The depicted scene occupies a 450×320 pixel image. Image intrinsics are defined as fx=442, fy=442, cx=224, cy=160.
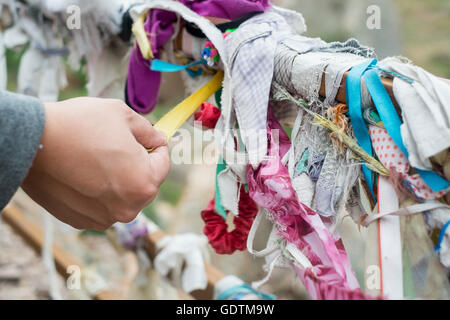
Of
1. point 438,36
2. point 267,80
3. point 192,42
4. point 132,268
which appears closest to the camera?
point 267,80

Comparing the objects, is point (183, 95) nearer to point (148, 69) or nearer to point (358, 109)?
point (148, 69)

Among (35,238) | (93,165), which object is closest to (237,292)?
(93,165)

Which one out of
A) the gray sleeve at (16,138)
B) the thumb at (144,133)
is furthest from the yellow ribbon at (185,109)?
the gray sleeve at (16,138)

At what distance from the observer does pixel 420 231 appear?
392 mm

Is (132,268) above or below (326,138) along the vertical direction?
below

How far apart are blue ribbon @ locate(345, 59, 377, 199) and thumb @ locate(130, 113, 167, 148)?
0.63 ft

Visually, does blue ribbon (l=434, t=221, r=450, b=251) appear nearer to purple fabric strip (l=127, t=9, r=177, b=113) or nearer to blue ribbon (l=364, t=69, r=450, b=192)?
blue ribbon (l=364, t=69, r=450, b=192)

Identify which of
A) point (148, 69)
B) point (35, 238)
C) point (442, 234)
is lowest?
point (35, 238)

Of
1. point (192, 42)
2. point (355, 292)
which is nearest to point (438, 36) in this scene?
point (192, 42)

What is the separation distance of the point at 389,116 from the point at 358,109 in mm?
30

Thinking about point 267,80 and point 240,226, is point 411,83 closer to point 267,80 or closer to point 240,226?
point 267,80

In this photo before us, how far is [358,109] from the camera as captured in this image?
40cm

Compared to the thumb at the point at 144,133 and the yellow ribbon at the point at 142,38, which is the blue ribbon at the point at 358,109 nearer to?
the thumb at the point at 144,133
